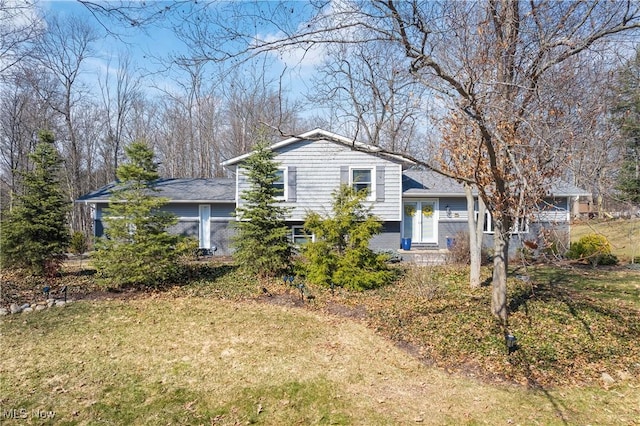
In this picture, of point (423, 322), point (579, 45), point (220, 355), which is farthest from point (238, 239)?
point (579, 45)

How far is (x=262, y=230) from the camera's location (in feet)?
33.5

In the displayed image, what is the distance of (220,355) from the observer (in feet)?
18.9

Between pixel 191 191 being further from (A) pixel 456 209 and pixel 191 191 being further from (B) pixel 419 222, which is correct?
(A) pixel 456 209

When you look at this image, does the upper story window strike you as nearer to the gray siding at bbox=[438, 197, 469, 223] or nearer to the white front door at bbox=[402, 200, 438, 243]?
the white front door at bbox=[402, 200, 438, 243]

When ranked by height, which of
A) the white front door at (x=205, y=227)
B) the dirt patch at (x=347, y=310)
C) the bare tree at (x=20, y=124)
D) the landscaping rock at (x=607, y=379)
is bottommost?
the landscaping rock at (x=607, y=379)

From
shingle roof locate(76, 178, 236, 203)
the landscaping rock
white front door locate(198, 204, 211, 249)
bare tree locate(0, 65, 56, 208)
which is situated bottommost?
the landscaping rock

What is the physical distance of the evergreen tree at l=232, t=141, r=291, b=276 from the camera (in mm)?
10156

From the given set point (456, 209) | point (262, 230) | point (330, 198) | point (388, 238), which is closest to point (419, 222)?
point (456, 209)

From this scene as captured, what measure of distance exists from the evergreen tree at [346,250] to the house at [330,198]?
3.78m

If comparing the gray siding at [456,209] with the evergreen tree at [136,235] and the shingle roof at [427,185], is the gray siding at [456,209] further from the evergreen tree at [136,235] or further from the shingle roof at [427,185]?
the evergreen tree at [136,235]

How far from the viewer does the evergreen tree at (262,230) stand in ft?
33.3

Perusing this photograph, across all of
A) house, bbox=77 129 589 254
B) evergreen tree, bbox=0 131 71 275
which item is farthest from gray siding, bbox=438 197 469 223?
evergreen tree, bbox=0 131 71 275

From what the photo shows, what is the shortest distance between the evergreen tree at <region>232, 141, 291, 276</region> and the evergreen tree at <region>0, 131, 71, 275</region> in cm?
484

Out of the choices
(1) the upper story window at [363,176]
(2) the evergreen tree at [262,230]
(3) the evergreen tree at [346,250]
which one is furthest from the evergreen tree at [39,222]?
(1) the upper story window at [363,176]
